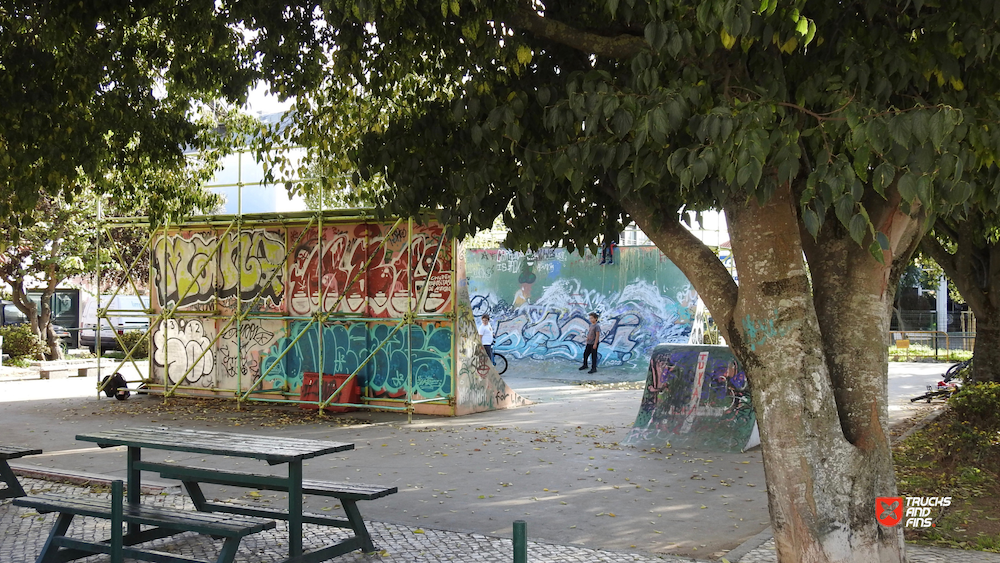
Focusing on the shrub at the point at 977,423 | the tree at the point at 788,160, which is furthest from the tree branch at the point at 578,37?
the shrub at the point at 977,423

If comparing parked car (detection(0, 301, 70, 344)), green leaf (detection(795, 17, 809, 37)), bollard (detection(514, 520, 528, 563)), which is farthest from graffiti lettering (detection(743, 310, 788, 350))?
parked car (detection(0, 301, 70, 344))

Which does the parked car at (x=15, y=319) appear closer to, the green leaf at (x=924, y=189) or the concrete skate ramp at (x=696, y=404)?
the concrete skate ramp at (x=696, y=404)

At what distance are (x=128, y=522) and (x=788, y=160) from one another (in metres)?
4.56

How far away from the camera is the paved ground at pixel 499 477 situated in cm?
641

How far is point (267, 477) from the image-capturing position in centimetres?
561

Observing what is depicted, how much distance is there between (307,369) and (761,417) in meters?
10.8

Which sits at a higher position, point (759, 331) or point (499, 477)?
point (759, 331)

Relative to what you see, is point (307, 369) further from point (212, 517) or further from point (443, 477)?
point (212, 517)

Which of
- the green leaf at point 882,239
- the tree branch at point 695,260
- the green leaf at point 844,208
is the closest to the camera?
the green leaf at point 844,208

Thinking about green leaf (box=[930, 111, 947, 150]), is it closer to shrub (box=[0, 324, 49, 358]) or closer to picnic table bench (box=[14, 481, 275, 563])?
picnic table bench (box=[14, 481, 275, 563])

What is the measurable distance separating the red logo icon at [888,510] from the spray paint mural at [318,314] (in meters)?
8.57

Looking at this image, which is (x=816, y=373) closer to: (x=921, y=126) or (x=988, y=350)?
(x=921, y=126)

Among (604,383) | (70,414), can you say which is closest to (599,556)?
(70,414)

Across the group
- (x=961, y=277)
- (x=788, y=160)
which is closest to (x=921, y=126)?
(x=788, y=160)
